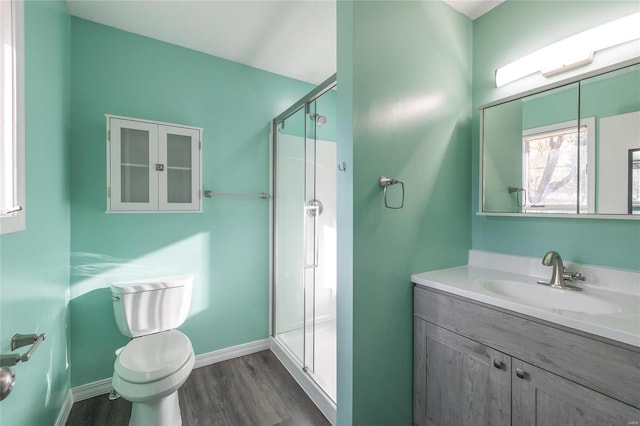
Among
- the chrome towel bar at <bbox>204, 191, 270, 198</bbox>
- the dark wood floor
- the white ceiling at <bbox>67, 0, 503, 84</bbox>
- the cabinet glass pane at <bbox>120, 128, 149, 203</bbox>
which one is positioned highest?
the white ceiling at <bbox>67, 0, 503, 84</bbox>

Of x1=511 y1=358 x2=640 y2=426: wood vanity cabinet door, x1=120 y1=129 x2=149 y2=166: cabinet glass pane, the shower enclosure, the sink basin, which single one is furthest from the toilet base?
the sink basin

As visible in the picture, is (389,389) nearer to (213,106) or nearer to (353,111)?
(353,111)

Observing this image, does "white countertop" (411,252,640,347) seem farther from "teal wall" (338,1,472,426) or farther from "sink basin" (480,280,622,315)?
"teal wall" (338,1,472,426)

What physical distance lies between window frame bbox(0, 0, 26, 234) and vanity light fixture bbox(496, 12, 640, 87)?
2.26m

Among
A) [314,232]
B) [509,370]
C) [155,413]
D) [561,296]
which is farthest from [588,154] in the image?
[155,413]

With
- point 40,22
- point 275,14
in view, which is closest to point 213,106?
point 275,14

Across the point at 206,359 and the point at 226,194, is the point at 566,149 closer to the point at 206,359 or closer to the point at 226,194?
the point at 226,194

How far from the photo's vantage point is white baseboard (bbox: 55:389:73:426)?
150 cm

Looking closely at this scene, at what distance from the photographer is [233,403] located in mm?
1727

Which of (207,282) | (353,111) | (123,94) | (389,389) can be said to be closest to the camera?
(353,111)

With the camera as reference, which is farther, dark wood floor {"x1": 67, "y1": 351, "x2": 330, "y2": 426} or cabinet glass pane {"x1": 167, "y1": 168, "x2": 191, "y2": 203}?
cabinet glass pane {"x1": 167, "y1": 168, "x2": 191, "y2": 203}

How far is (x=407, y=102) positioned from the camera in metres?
1.47

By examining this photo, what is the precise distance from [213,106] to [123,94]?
59 centimetres

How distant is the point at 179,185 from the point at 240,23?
1187mm
